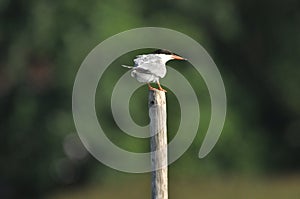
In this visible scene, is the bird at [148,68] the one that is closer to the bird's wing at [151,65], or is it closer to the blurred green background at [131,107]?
the bird's wing at [151,65]

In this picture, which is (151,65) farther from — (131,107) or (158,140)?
(131,107)

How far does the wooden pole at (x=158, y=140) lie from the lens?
9.28 metres

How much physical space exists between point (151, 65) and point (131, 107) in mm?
16015

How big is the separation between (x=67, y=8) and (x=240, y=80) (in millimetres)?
5993

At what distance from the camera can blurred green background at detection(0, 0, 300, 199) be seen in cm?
2597

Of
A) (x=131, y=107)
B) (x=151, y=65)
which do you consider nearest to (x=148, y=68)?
(x=151, y=65)

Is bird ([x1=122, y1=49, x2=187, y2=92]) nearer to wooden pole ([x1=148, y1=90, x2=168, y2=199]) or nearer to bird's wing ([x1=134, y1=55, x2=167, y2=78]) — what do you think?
bird's wing ([x1=134, y1=55, x2=167, y2=78])

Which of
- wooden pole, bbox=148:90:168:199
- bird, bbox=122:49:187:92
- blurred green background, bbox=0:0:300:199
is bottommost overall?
wooden pole, bbox=148:90:168:199

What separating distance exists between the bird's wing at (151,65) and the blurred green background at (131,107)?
15.5 m

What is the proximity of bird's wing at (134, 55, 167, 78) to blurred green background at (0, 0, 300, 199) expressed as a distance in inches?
609

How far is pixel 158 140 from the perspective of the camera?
9.42 m

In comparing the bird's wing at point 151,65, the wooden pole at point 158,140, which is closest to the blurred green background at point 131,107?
the bird's wing at point 151,65

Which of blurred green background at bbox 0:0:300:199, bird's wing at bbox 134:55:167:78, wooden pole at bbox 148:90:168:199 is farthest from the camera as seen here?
blurred green background at bbox 0:0:300:199

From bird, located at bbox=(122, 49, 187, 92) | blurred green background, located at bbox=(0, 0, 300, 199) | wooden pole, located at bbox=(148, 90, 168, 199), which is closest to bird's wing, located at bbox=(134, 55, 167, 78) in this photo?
bird, located at bbox=(122, 49, 187, 92)
